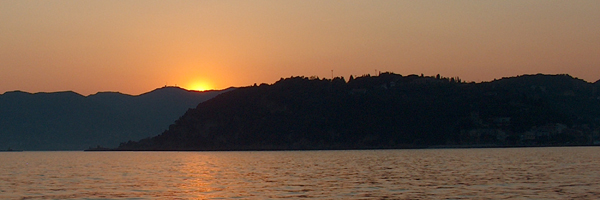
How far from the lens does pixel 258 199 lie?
55.7 metres

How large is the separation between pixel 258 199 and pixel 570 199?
69.5ft

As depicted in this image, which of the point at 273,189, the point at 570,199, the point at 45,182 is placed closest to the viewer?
the point at 570,199

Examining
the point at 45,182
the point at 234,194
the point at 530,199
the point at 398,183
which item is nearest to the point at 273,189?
the point at 234,194

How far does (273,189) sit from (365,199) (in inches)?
487

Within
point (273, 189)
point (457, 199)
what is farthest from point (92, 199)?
point (457, 199)

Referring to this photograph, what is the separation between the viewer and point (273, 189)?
2532 inches

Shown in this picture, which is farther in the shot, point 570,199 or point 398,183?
point 398,183

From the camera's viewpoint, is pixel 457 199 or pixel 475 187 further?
pixel 475 187

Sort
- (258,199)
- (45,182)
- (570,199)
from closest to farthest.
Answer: (570,199)
(258,199)
(45,182)

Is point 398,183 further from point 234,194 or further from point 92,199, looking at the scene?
point 92,199

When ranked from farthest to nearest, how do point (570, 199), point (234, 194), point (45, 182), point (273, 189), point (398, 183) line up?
point (45, 182)
point (398, 183)
point (273, 189)
point (234, 194)
point (570, 199)

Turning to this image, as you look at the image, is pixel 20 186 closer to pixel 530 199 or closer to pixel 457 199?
pixel 457 199

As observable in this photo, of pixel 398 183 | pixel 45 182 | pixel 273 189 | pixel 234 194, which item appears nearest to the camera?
pixel 234 194

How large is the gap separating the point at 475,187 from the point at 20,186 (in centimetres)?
4039
